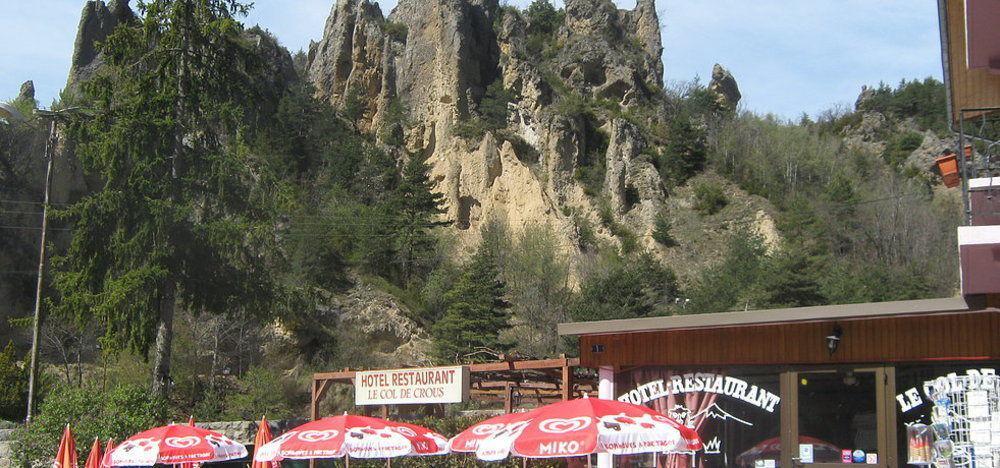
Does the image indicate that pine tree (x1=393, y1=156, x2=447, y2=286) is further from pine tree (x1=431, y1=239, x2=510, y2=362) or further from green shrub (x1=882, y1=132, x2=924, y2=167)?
green shrub (x1=882, y1=132, x2=924, y2=167)

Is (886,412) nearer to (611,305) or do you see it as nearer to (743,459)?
(743,459)

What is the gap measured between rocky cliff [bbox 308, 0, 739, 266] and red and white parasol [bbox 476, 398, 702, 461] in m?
47.9

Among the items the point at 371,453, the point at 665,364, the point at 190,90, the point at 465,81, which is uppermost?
the point at 465,81

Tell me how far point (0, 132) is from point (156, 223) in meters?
28.3

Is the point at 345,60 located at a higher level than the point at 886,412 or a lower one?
higher

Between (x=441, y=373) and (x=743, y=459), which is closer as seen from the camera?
(x=743, y=459)

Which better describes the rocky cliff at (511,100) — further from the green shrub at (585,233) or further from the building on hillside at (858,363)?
the building on hillside at (858,363)

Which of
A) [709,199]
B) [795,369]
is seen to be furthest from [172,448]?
[709,199]

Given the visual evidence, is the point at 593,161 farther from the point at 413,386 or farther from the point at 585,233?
the point at 413,386

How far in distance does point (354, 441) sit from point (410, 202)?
45.0m

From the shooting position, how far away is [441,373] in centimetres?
1570

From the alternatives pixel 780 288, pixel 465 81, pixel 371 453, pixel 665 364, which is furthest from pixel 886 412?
pixel 465 81

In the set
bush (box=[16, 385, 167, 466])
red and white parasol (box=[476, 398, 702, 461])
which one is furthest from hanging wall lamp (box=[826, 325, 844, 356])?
bush (box=[16, 385, 167, 466])

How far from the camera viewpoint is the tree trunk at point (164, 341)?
23247 millimetres
